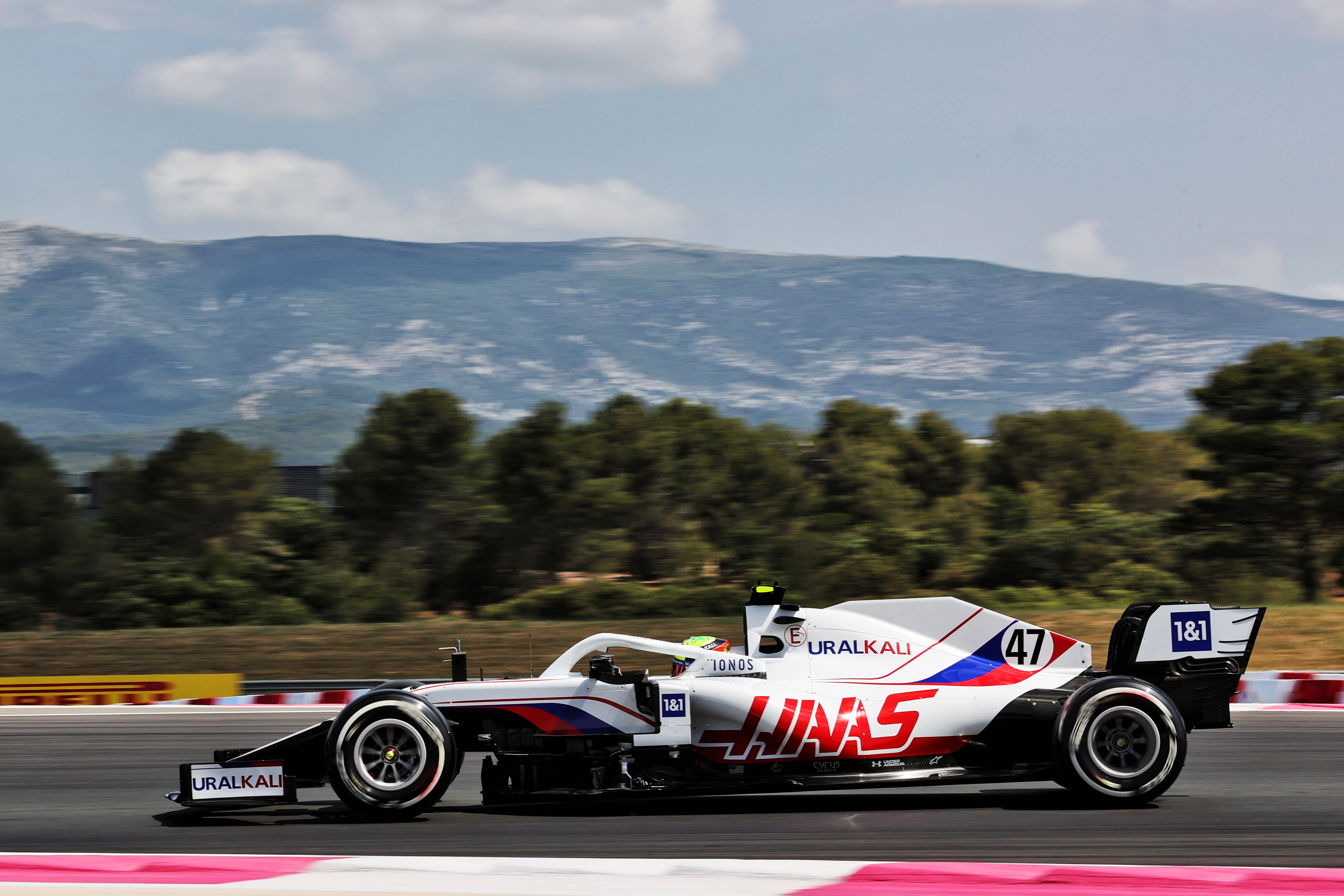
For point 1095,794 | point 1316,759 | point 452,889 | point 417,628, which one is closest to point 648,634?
point 417,628

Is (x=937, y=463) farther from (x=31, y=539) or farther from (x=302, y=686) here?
(x=302, y=686)

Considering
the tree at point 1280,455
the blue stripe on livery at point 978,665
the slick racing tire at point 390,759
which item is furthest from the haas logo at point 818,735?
the tree at point 1280,455

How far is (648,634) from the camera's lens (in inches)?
877

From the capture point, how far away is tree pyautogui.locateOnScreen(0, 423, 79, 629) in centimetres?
3322

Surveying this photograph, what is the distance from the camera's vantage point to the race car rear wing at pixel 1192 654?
8016mm

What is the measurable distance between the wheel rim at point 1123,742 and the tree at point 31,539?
31.7m

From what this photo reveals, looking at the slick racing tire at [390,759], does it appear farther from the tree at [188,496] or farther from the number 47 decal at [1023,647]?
the tree at [188,496]

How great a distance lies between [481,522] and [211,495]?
8.40m

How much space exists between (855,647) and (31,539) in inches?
1268

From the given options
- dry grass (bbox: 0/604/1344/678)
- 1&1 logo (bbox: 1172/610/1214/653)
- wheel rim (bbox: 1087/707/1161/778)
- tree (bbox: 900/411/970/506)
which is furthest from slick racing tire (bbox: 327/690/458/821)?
tree (bbox: 900/411/970/506)

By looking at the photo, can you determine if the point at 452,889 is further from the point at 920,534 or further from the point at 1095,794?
the point at 920,534

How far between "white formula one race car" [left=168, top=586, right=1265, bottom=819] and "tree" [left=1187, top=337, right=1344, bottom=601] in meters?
26.1

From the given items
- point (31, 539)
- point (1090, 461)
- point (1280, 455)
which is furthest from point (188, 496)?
point (1280, 455)

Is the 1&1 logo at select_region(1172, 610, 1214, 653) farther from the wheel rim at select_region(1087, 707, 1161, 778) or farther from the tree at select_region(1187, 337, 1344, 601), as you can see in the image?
the tree at select_region(1187, 337, 1344, 601)
